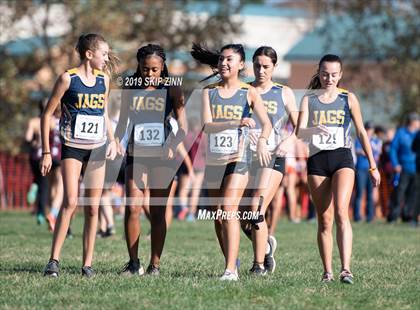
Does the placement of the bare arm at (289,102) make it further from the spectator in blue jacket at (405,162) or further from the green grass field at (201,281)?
the spectator in blue jacket at (405,162)

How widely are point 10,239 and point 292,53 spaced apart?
1480 inches

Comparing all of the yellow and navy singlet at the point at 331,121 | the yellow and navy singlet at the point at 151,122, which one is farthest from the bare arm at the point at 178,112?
the yellow and navy singlet at the point at 331,121

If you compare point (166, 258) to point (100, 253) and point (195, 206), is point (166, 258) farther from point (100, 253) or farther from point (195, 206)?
point (195, 206)

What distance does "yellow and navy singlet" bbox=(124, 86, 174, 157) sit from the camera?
9570 mm

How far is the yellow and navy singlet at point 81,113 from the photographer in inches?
367

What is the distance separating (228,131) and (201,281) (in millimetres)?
1419

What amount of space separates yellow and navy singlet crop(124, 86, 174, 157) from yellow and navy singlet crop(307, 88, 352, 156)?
1.44 m

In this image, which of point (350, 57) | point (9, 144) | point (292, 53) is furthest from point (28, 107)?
point (292, 53)

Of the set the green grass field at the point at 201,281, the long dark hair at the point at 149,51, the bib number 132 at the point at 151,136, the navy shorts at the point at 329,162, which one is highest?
the long dark hair at the point at 149,51

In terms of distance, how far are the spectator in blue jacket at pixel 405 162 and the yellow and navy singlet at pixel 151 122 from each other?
1243 centimetres

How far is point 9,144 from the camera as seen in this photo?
33.8m

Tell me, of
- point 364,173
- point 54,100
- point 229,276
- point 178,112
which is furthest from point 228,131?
point 364,173

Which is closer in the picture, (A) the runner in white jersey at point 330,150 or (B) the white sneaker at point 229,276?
(B) the white sneaker at point 229,276

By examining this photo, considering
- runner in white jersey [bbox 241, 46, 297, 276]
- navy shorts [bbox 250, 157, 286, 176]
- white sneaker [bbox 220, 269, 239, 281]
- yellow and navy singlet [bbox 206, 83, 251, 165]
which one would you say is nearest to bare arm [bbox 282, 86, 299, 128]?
runner in white jersey [bbox 241, 46, 297, 276]
